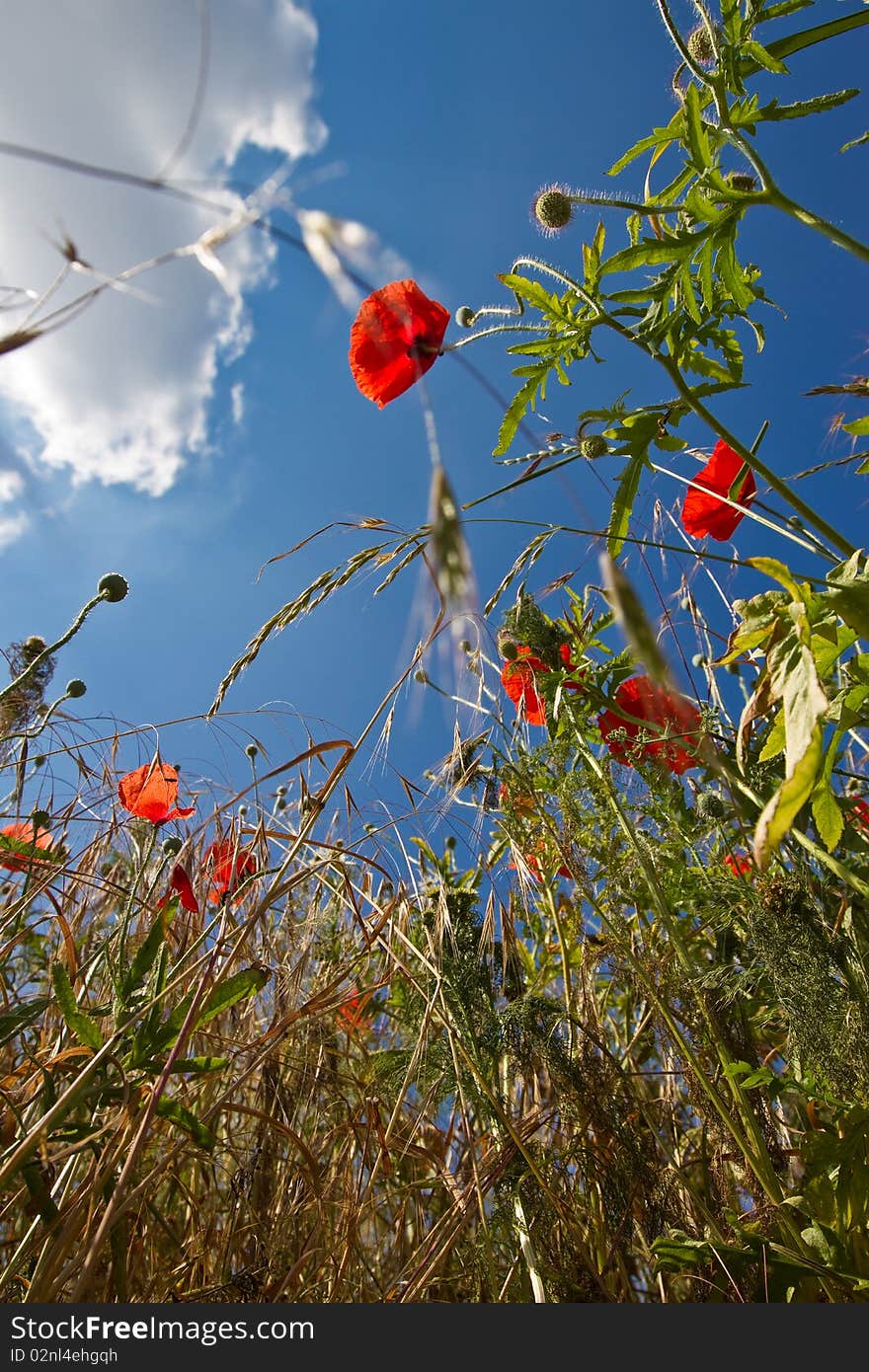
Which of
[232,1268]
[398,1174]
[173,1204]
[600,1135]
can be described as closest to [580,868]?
[600,1135]

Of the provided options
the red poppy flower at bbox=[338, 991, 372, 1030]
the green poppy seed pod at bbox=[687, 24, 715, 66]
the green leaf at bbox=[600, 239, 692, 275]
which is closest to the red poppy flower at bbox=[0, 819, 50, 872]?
the red poppy flower at bbox=[338, 991, 372, 1030]

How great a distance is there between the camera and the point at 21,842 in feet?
3.64

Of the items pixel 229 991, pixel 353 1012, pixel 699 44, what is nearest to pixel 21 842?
pixel 229 991

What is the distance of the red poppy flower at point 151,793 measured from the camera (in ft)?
4.54

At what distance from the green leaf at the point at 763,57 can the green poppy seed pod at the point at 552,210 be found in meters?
0.28

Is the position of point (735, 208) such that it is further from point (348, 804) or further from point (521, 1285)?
point (521, 1285)

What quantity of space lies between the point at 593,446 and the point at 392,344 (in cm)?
40

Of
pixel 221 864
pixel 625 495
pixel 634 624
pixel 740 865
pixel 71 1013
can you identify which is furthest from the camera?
pixel 221 864

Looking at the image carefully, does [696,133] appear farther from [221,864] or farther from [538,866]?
[221,864]

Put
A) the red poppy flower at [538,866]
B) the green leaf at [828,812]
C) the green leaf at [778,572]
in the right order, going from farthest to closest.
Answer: the red poppy flower at [538,866] → the green leaf at [828,812] → the green leaf at [778,572]

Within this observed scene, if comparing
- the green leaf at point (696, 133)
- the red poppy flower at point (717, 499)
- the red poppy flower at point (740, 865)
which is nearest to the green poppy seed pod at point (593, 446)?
the red poppy flower at point (717, 499)

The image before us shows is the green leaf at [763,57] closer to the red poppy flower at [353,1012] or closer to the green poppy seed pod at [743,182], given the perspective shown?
the green poppy seed pod at [743,182]

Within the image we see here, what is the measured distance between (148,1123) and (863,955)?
3.03ft

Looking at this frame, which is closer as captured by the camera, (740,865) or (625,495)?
(625,495)
